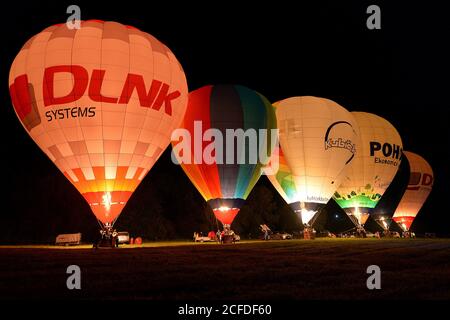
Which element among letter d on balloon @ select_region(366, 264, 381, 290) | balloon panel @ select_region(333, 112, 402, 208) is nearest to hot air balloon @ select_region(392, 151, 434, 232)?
balloon panel @ select_region(333, 112, 402, 208)

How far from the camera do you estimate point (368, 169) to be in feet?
92.9

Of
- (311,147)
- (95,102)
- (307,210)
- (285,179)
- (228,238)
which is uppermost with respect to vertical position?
(95,102)

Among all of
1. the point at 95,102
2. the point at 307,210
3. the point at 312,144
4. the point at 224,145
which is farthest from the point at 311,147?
the point at 95,102

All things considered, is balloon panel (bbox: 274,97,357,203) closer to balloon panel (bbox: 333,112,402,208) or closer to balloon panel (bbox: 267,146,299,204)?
balloon panel (bbox: 267,146,299,204)

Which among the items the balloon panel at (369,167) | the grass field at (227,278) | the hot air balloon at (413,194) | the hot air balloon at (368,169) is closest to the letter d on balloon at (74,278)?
the grass field at (227,278)

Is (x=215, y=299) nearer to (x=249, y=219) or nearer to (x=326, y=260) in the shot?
(x=326, y=260)

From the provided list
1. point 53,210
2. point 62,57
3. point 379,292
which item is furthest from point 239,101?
point 53,210

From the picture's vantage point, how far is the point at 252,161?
21.5 m

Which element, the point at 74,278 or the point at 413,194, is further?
the point at 413,194

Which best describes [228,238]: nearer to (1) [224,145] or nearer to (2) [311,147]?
(1) [224,145]

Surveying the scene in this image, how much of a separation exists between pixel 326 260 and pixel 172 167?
112ft

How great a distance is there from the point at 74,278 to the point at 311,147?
1818 centimetres

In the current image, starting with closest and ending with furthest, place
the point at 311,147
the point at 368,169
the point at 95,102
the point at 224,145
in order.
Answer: the point at 95,102
the point at 224,145
the point at 311,147
the point at 368,169

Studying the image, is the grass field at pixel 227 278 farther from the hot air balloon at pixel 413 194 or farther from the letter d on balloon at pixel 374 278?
the hot air balloon at pixel 413 194
